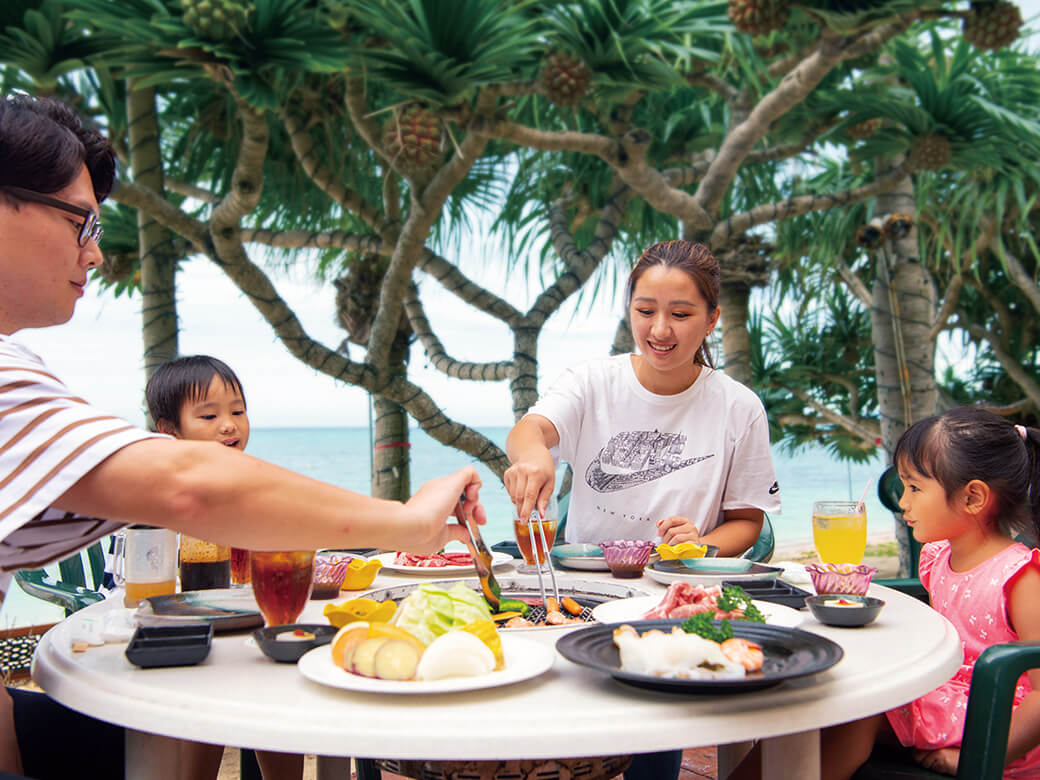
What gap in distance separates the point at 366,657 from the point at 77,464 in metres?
0.35

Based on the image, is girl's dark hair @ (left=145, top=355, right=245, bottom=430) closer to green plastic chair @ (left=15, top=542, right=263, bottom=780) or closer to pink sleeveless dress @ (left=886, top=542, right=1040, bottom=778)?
green plastic chair @ (left=15, top=542, right=263, bottom=780)

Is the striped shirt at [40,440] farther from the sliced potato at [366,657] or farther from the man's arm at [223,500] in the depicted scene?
the sliced potato at [366,657]

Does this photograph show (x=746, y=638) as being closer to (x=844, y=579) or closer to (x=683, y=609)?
(x=683, y=609)

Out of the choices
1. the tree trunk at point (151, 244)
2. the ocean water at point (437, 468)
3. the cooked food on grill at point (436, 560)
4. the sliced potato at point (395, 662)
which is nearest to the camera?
the sliced potato at point (395, 662)

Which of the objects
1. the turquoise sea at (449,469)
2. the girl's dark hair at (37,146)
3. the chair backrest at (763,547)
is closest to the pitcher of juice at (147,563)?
the girl's dark hair at (37,146)

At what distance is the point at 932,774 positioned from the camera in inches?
53.0

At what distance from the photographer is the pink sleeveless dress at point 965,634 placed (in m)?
1.39

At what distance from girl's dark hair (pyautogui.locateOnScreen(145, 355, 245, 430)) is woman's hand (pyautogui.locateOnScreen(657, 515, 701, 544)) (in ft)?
3.76

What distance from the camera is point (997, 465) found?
167cm

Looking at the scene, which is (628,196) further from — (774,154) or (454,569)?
(454,569)

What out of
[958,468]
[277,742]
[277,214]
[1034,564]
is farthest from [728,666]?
[277,214]

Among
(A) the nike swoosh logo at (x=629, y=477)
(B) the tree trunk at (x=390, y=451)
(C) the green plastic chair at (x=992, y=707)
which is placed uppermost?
(A) the nike swoosh logo at (x=629, y=477)

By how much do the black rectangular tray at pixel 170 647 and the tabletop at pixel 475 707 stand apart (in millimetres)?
13

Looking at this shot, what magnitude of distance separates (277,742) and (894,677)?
664 millimetres
